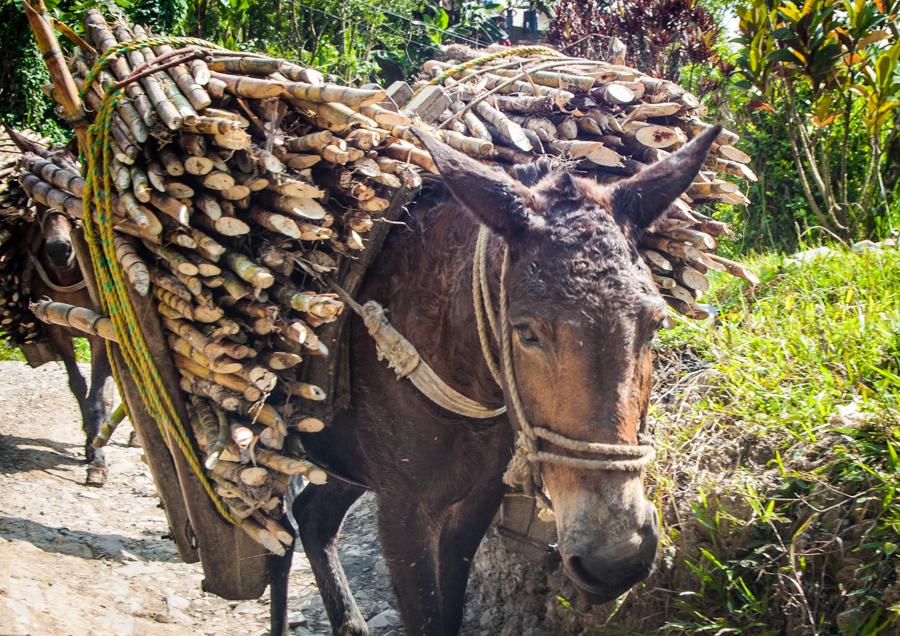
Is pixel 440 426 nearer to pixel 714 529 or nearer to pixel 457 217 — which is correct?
pixel 457 217

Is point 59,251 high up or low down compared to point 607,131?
down

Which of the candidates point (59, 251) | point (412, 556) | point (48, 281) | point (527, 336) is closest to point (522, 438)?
point (527, 336)

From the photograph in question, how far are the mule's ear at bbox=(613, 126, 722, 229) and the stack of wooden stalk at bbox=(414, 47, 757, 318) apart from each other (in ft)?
1.81

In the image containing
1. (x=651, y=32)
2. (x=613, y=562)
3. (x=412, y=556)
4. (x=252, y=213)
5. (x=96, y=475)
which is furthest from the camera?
(x=651, y=32)

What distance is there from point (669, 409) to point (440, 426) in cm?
147

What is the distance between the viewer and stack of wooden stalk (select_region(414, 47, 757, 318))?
133 inches

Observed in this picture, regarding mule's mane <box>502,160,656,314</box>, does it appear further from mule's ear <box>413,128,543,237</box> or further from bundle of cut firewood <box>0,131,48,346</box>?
bundle of cut firewood <box>0,131,48,346</box>

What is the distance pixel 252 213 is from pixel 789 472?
2.33 m

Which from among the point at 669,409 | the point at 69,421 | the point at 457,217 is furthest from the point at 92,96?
the point at 69,421

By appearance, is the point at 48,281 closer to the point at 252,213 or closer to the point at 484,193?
the point at 252,213

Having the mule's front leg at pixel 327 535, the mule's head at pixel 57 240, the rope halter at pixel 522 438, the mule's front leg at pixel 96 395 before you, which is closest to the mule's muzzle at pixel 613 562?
the rope halter at pixel 522 438

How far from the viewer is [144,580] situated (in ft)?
16.1

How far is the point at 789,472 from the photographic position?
316 centimetres

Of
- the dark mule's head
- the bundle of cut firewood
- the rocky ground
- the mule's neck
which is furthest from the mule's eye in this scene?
the bundle of cut firewood
